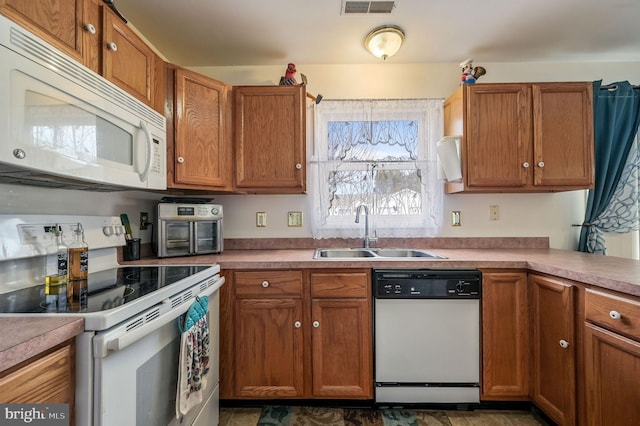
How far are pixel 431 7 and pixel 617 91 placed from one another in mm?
1579

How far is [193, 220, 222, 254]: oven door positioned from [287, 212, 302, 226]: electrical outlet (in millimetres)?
537

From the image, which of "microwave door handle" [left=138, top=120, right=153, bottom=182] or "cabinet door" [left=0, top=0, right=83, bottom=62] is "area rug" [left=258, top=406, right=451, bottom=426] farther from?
"cabinet door" [left=0, top=0, right=83, bottom=62]

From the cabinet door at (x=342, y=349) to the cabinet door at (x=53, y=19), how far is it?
1.57m

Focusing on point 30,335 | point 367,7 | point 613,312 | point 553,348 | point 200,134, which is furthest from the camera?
point 200,134

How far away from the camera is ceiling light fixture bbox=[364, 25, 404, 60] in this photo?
180 cm

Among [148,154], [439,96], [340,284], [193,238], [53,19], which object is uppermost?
[439,96]

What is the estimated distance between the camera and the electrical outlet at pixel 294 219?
2215 mm

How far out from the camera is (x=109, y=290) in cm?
103

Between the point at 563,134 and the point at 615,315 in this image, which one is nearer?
the point at 615,315

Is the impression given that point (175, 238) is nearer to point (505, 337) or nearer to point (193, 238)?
point (193, 238)

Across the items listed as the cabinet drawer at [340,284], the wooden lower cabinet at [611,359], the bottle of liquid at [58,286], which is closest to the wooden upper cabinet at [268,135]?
the cabinet drawer at [340,284]

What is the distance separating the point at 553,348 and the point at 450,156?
122cm

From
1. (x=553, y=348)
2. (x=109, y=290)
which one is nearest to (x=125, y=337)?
(x=109, y=290)

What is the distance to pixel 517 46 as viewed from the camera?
6.63 ft
